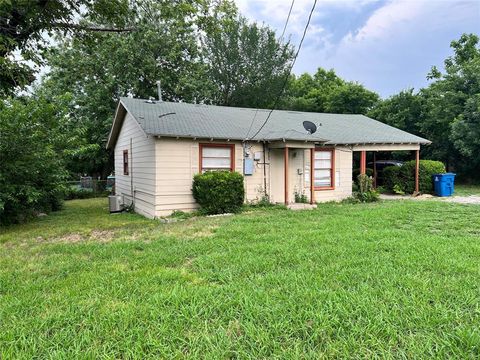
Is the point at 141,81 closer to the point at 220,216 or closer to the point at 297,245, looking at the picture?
the point at 220,216

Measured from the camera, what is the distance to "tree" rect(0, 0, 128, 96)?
20.7ft

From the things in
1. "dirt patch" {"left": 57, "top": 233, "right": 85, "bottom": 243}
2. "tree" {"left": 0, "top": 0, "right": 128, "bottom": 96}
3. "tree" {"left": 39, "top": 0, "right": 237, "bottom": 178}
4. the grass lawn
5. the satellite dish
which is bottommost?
"dirt patch" {"left": 57, "top": 233, "right": 85, "bottom": 243}

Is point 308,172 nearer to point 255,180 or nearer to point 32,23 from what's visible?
point 255,180

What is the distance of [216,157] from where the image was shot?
1000cm

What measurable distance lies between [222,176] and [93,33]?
189 inches

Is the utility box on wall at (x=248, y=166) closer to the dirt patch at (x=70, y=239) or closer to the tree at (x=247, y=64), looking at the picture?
the dirt patch at (x=70, y=239)

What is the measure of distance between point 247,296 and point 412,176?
12.6 meters

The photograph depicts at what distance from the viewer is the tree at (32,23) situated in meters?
6.31

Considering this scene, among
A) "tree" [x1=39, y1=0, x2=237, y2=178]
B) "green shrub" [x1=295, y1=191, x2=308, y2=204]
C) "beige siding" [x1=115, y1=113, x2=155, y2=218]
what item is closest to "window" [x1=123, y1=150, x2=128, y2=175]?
"beige siding" [x1=115, y1=113, x2=155, y2=218]

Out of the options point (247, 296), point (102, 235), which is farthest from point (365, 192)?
point (247, 296)

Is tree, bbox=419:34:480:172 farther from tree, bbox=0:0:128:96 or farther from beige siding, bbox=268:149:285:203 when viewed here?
tree, bbox=0:0:128:96

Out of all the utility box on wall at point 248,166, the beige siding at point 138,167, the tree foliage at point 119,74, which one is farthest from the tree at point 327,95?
the utility box on wall at point 248,166

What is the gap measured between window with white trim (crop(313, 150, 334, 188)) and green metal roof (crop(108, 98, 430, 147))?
A: 57 centimetres

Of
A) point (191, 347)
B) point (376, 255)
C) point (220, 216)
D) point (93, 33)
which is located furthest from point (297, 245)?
point (93, 33)
